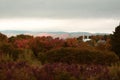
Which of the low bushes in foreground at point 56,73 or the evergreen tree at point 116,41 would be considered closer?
the low bushes in foreground at point 56,73

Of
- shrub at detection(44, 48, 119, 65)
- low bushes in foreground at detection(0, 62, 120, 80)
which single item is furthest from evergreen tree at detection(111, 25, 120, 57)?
low bushes in foreground at detection(0, 62, 120, 80)

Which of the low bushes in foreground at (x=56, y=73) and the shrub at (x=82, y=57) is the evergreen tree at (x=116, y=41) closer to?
the shrub at (x=82, y=57)

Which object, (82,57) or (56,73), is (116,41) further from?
(56,73)

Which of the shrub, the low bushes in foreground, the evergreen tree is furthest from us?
the evergreen tree

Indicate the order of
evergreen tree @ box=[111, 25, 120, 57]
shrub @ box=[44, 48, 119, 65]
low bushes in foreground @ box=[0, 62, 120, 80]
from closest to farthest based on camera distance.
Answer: low bushes in foreground @ box=[0, 62, 120, 80] → shrub @ box=[44, 48, 119, 65] → evergreen tree @ box=[111, 25, 120, 57]

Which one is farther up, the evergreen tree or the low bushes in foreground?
the low bushes in foreground

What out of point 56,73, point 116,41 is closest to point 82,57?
point 56,73

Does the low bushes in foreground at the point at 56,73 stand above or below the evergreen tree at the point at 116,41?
above

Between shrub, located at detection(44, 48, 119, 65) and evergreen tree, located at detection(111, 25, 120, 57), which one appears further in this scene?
evergreen tree, located at detection(111, 25, 120, 57)

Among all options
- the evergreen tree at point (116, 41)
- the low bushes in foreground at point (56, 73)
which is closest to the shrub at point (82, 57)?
the low bushes in foreground at point (56, 73)

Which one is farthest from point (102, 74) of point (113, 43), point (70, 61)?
point (113, 43)

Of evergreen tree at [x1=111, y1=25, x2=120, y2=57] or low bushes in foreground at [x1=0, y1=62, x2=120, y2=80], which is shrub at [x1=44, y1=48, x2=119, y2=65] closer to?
low bushes in foreground at [x1=0, y1=62, x2=120, y2=80]

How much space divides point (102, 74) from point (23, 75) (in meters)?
2.75

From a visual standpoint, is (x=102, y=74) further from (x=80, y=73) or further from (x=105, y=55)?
(x=105, y=55)
